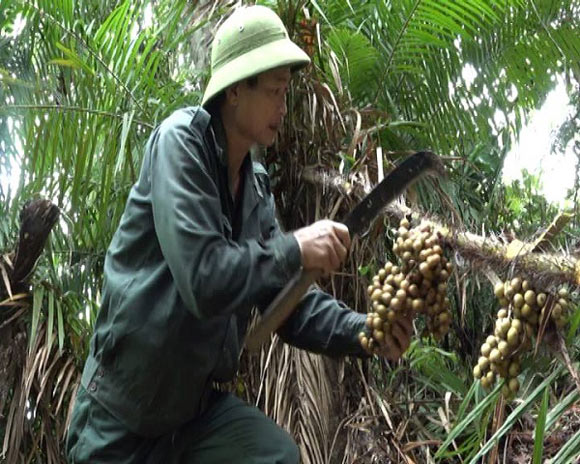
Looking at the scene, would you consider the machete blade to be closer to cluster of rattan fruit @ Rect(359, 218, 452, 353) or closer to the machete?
the machete

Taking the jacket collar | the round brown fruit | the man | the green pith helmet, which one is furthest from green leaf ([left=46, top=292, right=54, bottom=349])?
the round brown fruit

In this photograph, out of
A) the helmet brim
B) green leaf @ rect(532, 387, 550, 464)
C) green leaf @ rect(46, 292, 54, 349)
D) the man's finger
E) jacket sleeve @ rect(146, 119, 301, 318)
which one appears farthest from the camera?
green leaf @ rect(46, 292, 54, 349)

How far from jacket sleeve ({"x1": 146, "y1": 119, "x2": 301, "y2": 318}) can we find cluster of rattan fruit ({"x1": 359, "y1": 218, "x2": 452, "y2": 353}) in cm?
27

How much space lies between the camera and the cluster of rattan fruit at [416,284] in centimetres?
216

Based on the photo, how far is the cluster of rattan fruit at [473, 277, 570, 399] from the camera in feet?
6.03

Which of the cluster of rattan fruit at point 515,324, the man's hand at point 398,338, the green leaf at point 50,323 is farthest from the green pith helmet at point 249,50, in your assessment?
the green leaf at point 50,323

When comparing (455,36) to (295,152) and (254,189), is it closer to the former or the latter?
(295,152)

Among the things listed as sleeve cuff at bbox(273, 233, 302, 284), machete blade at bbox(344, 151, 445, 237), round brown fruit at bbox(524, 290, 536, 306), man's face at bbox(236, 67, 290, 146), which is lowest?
round brown fruit at bbox(524, 290, 536, 306)

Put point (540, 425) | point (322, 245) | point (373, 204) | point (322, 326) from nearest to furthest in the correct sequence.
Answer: point (540, 425), point (322, 245), point (373, 204), point (322, 326)

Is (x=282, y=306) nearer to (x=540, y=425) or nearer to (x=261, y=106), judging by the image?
(x=261, y=106)

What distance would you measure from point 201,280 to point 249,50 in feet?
2.13

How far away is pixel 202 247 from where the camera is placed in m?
2.01

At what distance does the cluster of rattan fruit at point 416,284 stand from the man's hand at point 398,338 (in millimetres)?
19

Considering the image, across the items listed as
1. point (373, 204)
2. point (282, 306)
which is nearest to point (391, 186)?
point (373, 204)
